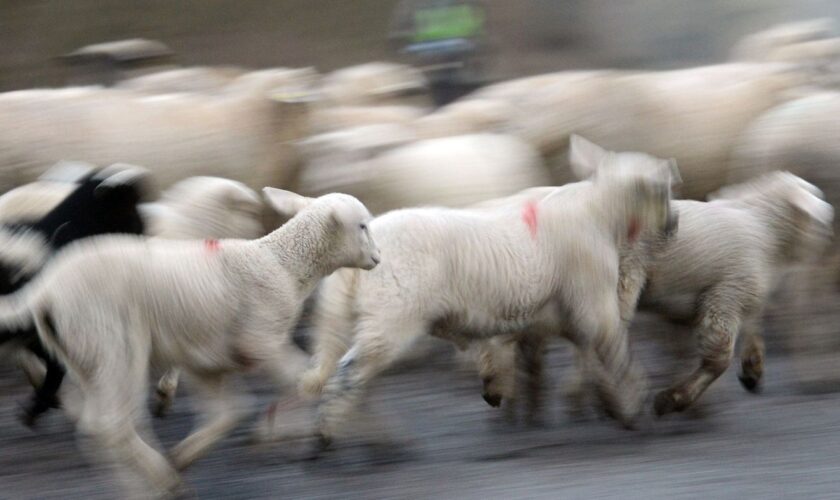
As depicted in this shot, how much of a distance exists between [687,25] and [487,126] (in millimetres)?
8707

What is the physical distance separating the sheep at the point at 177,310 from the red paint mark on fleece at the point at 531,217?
0.86 meters

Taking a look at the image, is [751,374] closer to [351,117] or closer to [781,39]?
[351,117]

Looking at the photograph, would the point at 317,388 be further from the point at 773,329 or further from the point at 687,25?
the point at 687,25

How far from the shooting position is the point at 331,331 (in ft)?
20.5

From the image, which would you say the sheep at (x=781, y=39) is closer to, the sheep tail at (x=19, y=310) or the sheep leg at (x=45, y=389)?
the sheep leg at (x=45, y=389)

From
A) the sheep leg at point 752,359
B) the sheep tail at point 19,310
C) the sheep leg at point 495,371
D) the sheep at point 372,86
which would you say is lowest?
the sheep leg at point 752,359

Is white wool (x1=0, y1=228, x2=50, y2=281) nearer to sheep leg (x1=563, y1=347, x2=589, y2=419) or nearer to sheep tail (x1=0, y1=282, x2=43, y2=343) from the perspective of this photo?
sheep tail (x1=0, y1=282, x2=43, y2=343)

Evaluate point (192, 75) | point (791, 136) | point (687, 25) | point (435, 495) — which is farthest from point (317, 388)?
point (687, 25)

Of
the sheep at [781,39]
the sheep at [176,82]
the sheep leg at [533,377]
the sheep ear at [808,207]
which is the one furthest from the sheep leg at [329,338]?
the sheep at [781,39]

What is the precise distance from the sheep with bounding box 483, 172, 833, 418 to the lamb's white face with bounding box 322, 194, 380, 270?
3.63 feet

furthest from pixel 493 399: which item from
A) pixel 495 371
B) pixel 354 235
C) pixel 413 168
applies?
pixel 413 168

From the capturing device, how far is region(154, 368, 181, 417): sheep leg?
683cm

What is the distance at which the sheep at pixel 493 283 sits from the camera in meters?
5.97

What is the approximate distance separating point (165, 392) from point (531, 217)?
1858 millimetres
